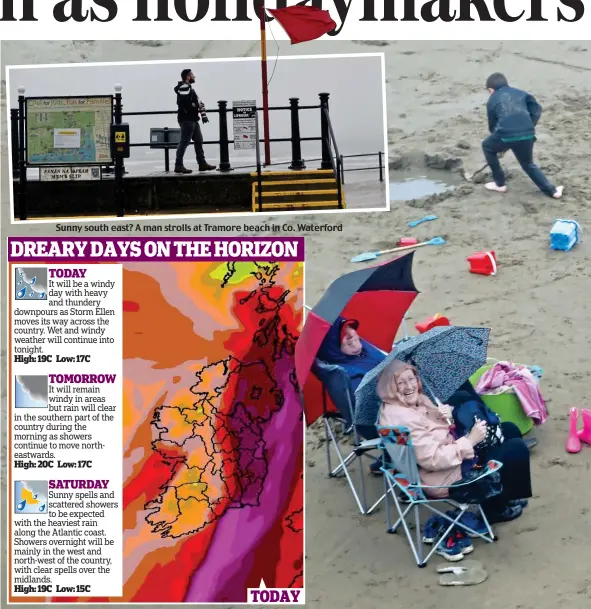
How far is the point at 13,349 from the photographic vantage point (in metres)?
8.84

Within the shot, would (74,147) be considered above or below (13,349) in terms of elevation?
above

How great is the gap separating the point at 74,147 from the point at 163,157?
168 centimetres

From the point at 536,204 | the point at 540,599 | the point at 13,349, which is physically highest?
the point at 536,204

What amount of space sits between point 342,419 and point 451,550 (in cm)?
116

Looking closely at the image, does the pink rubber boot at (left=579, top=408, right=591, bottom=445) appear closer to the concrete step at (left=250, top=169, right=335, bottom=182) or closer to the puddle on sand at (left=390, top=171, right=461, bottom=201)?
the puddle on sand at (left=390, top=171, right=461, bottom=201)

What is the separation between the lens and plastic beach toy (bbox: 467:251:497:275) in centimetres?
1142

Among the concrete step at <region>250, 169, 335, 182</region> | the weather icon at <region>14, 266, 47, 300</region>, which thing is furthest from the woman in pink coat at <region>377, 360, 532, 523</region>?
the concrete step at <region>250, 169, 335, 182</region>

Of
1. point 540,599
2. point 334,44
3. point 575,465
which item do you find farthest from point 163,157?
point 540,599

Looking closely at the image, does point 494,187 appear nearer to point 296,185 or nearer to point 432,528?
point 296,185

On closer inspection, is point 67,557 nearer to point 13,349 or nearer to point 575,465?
point 13,349

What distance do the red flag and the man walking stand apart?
1.88m

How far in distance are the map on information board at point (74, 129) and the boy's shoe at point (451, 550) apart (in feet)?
16.9

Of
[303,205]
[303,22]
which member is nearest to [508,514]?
[303,22]

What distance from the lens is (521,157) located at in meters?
12.5
